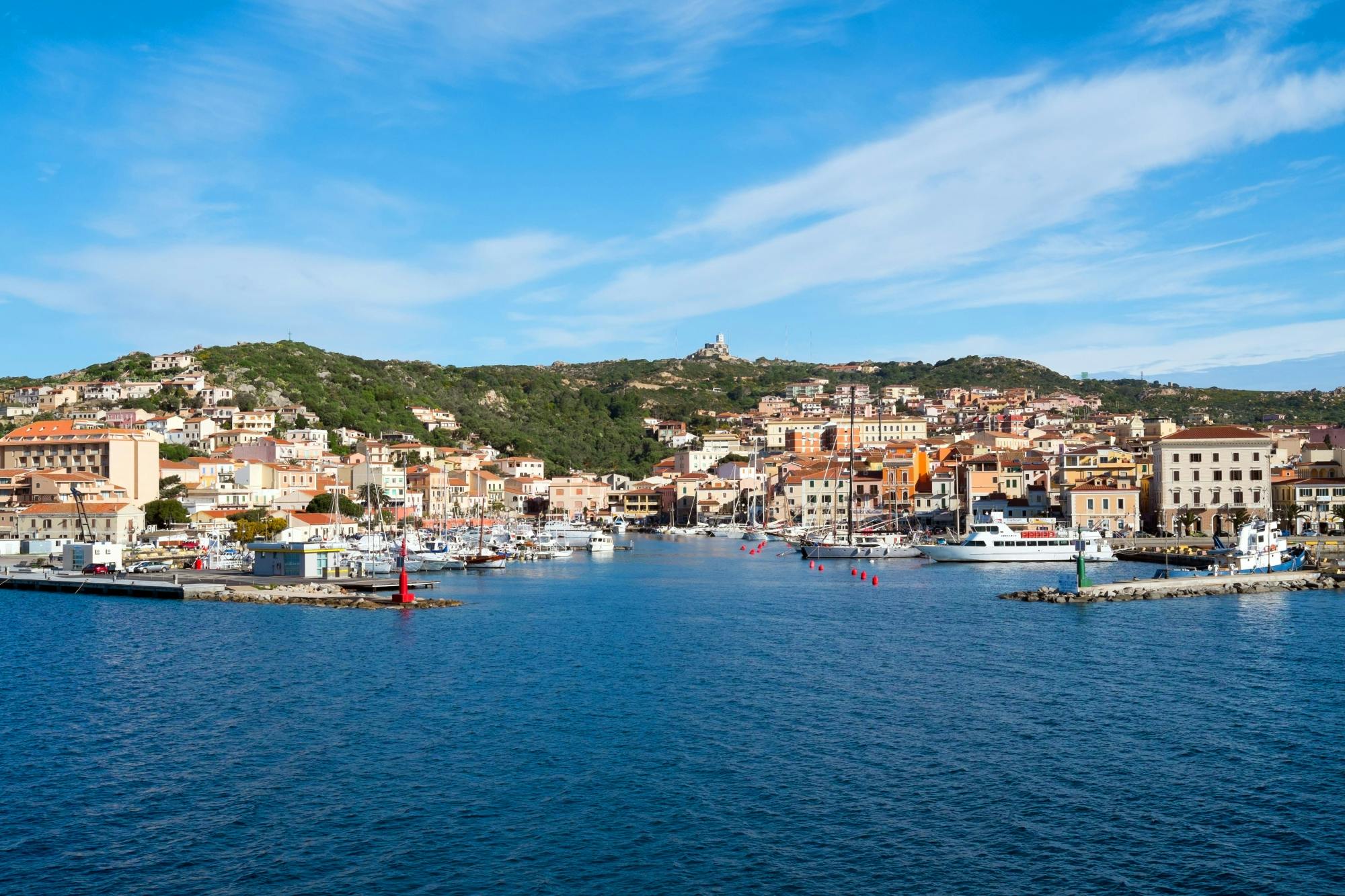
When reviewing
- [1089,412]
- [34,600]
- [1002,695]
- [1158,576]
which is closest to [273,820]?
[1002,695]

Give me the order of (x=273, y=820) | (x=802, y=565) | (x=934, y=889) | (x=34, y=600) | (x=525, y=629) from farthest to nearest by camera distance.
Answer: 1. (x=802, y=565)
2. (x=34, y=600)
3. (x=525, y=629)
4. (x=273, y=820)
5. (x=934, y=889)

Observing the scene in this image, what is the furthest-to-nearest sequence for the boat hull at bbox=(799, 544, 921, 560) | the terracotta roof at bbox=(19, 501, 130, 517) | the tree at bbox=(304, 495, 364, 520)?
1. the tree at bbox=(304, 495, 364, 520)
2. the terracotta roof at bbox=(19, 501, 130, 517)
3. the boat hull at bbox=(799, 544, 921, 560)

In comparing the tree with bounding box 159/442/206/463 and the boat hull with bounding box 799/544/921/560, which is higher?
the tree with bounding box 159/442/206/463

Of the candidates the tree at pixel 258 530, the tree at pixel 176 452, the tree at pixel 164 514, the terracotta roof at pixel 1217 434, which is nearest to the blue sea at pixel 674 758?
the tree at pixel 258 530

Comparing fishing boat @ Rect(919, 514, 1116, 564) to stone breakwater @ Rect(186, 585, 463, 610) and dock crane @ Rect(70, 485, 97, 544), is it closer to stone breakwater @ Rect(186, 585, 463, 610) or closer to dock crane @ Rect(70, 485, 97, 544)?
stone breakwater @ Rect(186, 585, 463, 610)

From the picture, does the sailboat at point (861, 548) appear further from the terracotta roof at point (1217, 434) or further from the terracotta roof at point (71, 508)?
the terracotta roof at point (71, 508)

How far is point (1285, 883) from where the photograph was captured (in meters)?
12.4

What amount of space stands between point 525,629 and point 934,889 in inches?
787

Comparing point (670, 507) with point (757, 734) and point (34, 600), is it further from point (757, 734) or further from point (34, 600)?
point (757, 734)

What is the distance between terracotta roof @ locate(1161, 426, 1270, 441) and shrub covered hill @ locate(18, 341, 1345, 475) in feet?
199

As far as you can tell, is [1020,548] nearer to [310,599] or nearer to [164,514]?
[310,599]

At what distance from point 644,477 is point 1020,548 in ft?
208

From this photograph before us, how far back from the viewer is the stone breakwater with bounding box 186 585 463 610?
36.1m

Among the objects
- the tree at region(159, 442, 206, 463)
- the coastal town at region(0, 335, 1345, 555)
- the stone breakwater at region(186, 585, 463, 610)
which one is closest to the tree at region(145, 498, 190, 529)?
the coastal town at region(0, 335, 1345, 555)
